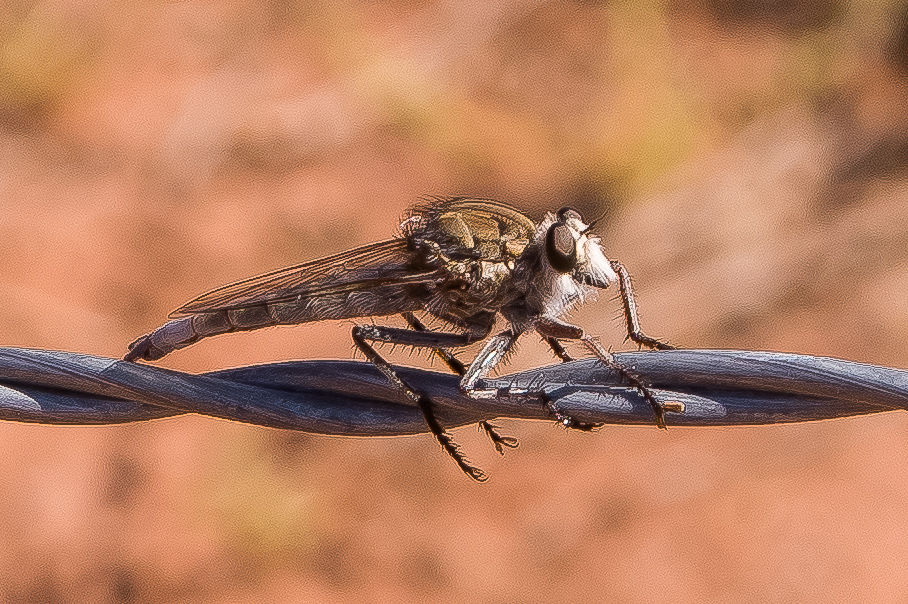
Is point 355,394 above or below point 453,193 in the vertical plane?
below

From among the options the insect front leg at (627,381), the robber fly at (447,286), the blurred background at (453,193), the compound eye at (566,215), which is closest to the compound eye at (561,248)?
the robber fly at (447,286)

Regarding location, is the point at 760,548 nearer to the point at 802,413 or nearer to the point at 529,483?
Result: the point at 529,483

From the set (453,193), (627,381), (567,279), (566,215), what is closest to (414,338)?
(567,279)

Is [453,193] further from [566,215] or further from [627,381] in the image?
[627,381]

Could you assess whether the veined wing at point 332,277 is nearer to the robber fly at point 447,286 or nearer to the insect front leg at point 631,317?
the robber fly at point 447,286

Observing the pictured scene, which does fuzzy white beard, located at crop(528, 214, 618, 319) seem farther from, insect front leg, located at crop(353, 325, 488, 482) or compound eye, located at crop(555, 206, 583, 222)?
insect front leg, located at crop(353, 325, 488, 482)

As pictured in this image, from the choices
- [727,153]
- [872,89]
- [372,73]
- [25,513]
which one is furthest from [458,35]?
[25,513]

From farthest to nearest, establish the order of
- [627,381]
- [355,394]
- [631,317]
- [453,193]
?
[453,193], [631,317], [355,394], [627,381]
